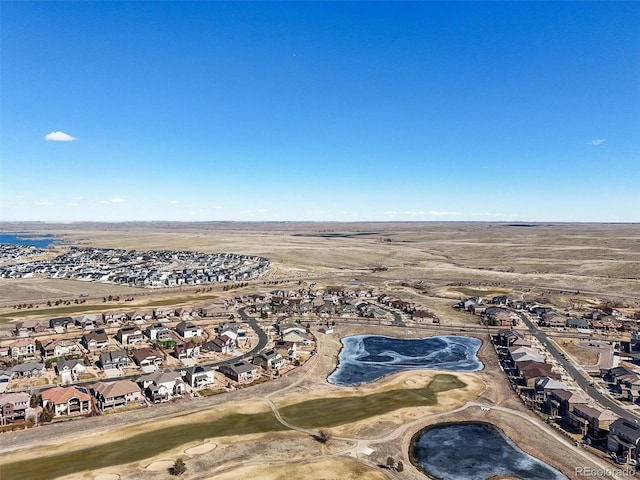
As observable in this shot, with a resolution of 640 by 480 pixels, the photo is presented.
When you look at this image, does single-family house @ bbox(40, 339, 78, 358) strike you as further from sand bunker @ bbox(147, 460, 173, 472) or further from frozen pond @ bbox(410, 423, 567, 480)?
frozen pond @ bbox(410, 423, 567, 480)

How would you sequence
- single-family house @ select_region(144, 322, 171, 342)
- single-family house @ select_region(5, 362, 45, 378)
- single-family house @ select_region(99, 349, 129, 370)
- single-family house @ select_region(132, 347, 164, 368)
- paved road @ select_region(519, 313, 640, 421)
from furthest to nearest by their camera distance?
single-family house @ select_region(144, 322, 171, 342) < single-family house @ select_region(132, 347, 164, 368) < single-family house @ select_region(99, 349, 129, 370) < single-family house @ select_region(5, 362, 45, 378) < paved road @ select_region(519, 313, 640, 421)

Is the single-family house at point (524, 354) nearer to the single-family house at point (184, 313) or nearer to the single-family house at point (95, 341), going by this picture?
the single-family house at point (184, 313)

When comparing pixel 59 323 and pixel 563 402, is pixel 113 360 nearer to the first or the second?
pixel 59 323

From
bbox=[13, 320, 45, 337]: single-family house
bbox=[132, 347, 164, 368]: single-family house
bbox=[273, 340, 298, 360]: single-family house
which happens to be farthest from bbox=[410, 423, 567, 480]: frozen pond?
bbox=[13, 320, 45, 337]: single-family house

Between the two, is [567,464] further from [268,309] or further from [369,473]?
[268,309]

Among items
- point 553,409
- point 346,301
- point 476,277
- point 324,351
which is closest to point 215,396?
point 324,351

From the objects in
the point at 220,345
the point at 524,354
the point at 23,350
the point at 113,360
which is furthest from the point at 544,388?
the point at 23,350

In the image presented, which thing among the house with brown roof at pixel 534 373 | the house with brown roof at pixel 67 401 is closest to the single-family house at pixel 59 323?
the house with brown roof at pixel 67 401
